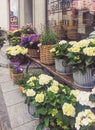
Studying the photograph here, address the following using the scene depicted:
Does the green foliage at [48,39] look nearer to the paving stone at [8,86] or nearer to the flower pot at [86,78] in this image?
the paving stone at [8,86]

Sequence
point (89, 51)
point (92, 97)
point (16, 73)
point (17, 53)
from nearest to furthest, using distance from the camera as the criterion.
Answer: point (92, 97) → point (89, 51) → point (16, 73) → point (17, 53)

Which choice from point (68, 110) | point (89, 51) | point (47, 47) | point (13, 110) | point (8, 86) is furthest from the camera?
point (8, 86)

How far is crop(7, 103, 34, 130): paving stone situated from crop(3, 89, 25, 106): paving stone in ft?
0.45

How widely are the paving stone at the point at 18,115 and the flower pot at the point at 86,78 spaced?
0.80 meters

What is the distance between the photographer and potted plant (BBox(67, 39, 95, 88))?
229 centimetres

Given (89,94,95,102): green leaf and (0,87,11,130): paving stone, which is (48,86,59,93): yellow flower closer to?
(89,94,95,102): green leaf

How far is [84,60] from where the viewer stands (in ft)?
7.75

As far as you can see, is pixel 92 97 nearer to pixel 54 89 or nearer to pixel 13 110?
pixel 54 89

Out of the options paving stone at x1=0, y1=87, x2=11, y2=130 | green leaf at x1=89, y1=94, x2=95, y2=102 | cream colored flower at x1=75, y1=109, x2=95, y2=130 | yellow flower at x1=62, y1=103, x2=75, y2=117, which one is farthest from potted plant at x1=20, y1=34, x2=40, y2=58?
cream colored flower at x1=75, y1=109, x2=95, y2=130

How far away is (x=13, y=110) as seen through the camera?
10.5 feet

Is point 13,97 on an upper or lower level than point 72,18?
lower

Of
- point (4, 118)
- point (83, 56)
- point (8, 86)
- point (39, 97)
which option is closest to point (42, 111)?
point (39, 97)

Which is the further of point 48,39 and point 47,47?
point 48,39

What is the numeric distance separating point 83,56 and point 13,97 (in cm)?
162
